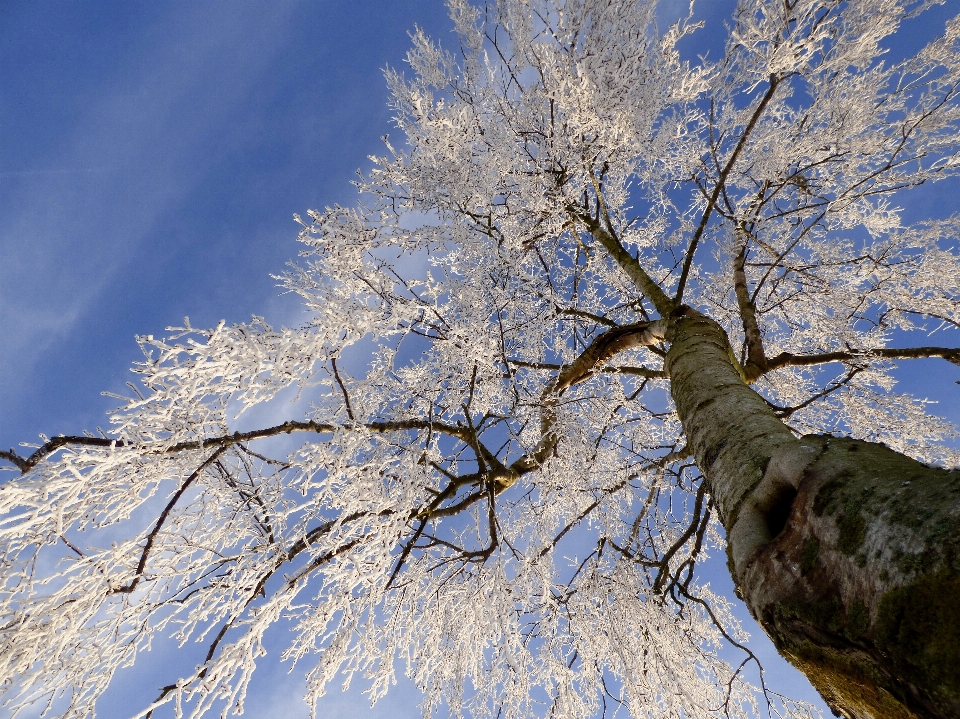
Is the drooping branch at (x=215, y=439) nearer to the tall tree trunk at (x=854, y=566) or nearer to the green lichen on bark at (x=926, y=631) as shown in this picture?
the tall tree trunk at (x=854, y=566)

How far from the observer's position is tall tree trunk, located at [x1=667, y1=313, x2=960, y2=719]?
0.83 meters

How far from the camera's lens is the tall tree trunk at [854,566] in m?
0.83

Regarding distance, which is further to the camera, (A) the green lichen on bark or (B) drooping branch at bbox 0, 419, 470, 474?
(B) drooping branch at bbox 0, 419, 470, 474

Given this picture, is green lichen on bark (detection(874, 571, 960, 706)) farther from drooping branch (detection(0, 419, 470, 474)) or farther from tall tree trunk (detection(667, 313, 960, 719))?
drooping branch (detection(0, 419, 470, 474))

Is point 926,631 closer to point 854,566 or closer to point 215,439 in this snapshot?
point 854,566

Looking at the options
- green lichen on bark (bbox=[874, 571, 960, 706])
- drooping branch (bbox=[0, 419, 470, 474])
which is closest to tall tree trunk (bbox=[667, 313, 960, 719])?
green lichen on bark (bbox=[874, 571, 960, 706])

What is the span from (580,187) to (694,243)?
2.01 metres

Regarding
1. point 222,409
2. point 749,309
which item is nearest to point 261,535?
point 222,409

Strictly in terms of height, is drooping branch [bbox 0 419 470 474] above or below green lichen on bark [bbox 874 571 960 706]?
above

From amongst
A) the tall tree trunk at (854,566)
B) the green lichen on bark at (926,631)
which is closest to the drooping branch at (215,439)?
the tall tree trunk at (854,566)

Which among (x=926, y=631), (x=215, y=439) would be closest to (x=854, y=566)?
(x=926, y=631)

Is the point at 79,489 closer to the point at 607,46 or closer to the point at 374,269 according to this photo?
the point at 374,269

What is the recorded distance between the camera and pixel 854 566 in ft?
3.25

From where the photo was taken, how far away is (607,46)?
13.7 ft
